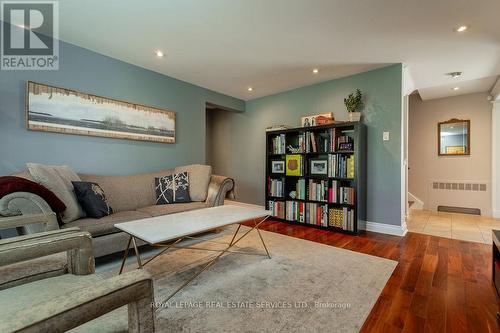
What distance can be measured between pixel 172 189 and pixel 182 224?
4.62 ft

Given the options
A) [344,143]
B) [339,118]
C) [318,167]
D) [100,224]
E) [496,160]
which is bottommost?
[100,224]

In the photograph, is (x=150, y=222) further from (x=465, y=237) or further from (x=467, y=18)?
(x=465, y=237)

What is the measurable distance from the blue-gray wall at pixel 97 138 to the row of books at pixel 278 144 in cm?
129

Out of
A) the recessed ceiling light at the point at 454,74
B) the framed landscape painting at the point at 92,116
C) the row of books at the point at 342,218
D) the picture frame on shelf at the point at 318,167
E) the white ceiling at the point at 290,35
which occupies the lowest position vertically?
the row of books at the point at 342,218

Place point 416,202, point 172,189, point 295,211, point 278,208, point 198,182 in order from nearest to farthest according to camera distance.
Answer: point 172,189 → point 198,182 → point 295,211 → point 278,208 → point 416,202

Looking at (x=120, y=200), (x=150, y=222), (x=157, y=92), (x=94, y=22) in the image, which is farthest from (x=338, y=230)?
(x=94, y=22)

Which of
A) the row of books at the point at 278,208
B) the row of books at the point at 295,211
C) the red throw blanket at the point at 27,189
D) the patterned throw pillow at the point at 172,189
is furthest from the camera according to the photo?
the row of books at the point at 278,208

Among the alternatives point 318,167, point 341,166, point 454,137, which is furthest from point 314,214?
point 454,137

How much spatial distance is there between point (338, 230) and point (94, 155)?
Answer: 11.3ft

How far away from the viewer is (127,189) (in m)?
2.83

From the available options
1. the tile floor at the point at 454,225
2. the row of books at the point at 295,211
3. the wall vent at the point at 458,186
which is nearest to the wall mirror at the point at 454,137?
the wall vent at the point at 458,186

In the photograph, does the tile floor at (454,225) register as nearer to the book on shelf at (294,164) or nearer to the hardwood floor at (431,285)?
the hardwood floor at (431,285)

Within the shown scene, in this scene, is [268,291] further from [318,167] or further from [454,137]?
[454,137]

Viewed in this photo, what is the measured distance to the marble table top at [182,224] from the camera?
4.85ft
